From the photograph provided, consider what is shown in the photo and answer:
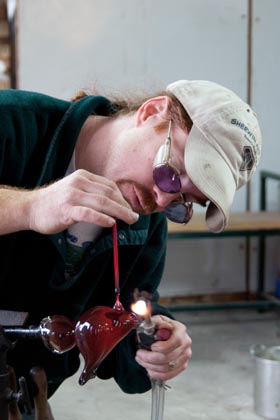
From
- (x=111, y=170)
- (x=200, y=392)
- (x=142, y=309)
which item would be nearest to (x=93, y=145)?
(x=111, y=170)

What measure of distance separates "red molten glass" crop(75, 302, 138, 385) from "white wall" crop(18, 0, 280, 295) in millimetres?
2655

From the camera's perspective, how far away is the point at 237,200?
3.91 m

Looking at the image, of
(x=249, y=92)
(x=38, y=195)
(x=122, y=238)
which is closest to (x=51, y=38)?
(x=249, y=92)

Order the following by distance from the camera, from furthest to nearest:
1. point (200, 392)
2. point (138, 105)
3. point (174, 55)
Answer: point (174, 55)
point (200, 392)
point (138, 105)

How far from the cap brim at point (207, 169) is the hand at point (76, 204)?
0.19 metres

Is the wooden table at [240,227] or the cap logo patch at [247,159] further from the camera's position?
the wooden table at [240,227]

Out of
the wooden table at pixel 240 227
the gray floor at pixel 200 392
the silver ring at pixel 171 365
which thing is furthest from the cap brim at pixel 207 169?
the wooden table at pixel 240 227

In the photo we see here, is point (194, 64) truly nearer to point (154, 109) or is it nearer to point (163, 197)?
point (154, 109)

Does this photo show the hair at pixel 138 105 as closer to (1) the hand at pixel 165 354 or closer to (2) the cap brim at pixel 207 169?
(2) the cap brim at pixel 207 169

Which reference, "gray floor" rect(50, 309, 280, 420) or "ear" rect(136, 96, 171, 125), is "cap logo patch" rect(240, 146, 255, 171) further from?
"gray floor" rect(50, 309, 280, 420)

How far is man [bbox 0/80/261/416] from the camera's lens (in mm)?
1089

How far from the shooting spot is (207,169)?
107cm

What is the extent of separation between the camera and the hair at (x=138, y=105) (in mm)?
1129

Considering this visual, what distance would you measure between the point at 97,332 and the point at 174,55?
2.98 metres
